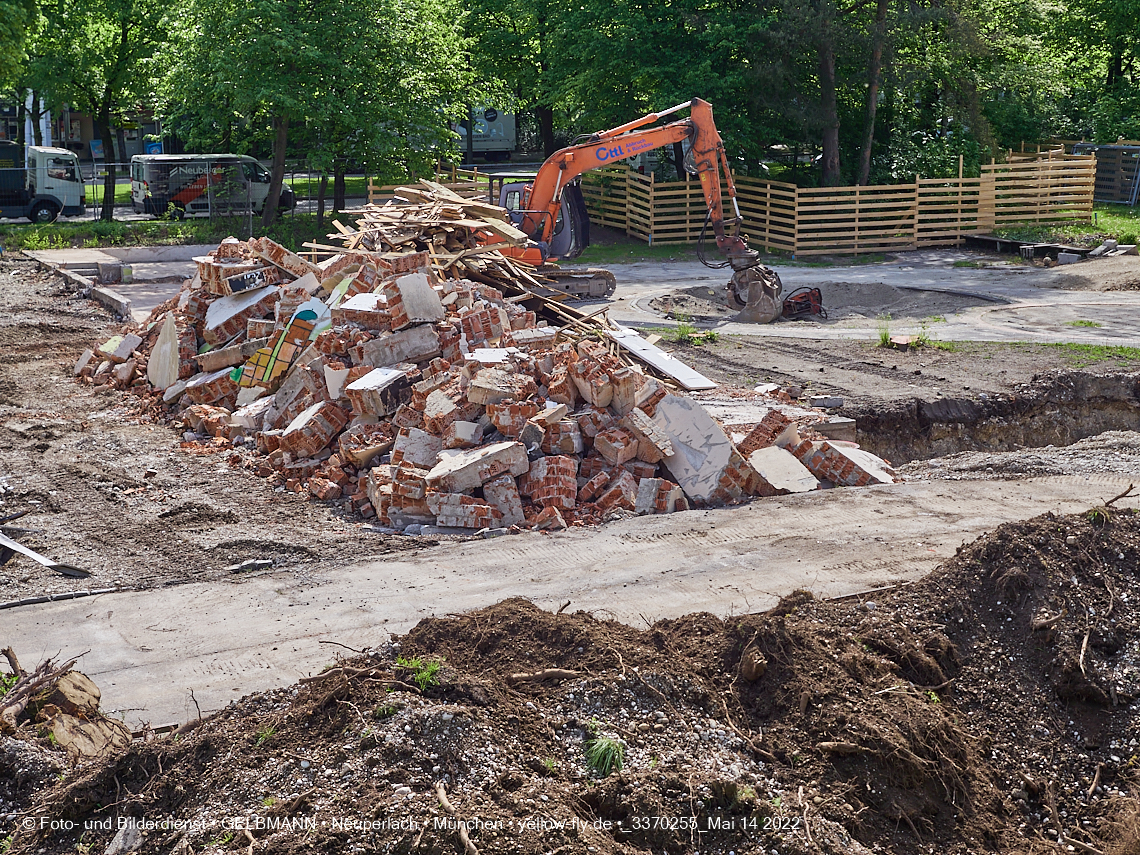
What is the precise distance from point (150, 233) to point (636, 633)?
84.2ft

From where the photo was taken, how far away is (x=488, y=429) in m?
11.3

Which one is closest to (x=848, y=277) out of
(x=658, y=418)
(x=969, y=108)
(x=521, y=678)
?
(x=969, y=108)

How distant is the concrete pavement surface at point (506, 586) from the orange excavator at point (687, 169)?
30.6 feet

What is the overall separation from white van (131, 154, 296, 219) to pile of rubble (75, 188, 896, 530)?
624 inches

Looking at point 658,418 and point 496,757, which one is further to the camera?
point 658,418

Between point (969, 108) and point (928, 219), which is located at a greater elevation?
point (969, 108)

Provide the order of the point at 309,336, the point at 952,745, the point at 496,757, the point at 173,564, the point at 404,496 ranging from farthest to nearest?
the point at 309,336 → the point at 404,496 → the point at 173,564 → the point at 952,745 → the point at 496,757

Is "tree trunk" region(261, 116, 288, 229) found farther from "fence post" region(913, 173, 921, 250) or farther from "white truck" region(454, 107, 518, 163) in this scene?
"white truck" region(454, 107, 518, 163)

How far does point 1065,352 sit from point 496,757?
13.7 m

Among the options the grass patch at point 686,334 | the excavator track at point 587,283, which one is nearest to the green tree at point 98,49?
the excavator track at point 587,283

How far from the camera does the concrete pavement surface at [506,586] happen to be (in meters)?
7.76

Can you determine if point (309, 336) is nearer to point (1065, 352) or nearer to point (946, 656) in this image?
point (946, 656)

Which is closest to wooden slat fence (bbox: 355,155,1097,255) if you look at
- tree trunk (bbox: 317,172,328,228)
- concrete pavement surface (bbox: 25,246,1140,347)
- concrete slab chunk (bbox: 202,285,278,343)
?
concrete pavement surface (bbox: 25,246,1140,347)

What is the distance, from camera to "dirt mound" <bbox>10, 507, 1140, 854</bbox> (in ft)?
17.6
